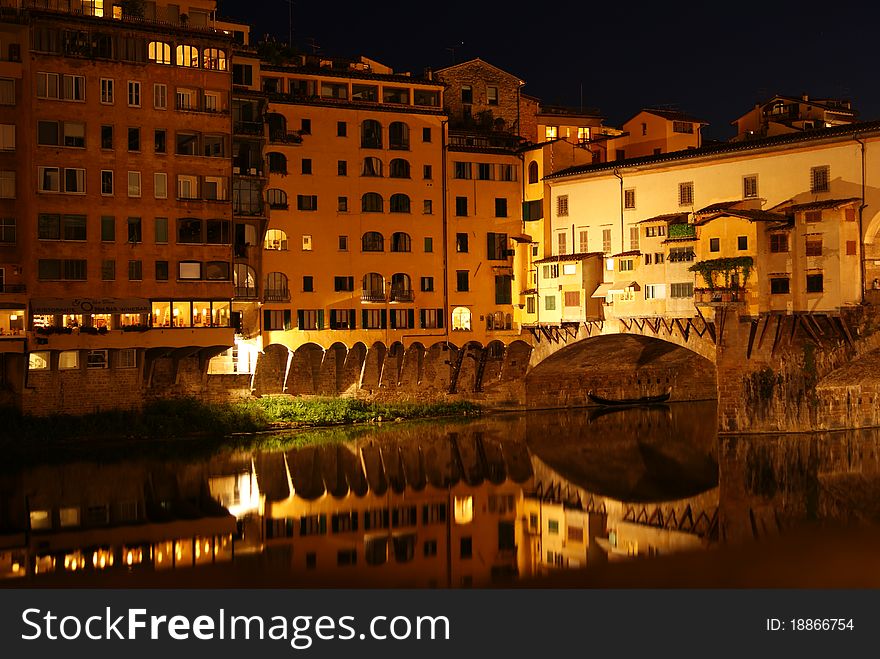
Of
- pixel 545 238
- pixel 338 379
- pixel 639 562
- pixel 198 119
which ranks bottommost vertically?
pixel 639 562

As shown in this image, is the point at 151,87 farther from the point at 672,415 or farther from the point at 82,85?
the point at 672,415

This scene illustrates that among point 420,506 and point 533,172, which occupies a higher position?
point 533,172

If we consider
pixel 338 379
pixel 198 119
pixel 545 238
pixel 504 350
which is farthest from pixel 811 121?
pixel 198 119

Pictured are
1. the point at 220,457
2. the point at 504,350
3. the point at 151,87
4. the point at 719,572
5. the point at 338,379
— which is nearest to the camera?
the point at 719,572

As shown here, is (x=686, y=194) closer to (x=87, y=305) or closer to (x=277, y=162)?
(x=277, y=162)

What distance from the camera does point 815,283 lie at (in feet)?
124

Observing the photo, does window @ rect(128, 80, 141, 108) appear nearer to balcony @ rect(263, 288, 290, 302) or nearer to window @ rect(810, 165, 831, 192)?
balcony @ rect(263, 288, 290, 302)

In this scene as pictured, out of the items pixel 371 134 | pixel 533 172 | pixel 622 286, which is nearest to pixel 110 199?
pixel 371 134

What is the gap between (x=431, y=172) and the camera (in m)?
45.8

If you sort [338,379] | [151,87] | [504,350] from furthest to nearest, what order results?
[504,350], [338,379], [151,87]

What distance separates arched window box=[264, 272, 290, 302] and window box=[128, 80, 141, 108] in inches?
325

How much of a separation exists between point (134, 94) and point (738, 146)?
67.7 feet

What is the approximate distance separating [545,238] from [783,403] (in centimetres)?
1304

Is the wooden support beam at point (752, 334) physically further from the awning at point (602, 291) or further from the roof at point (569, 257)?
the roof at point (569, 257)
